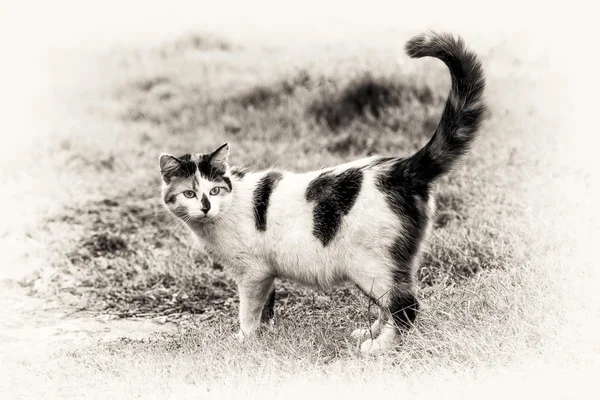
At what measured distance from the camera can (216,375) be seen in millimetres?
4387

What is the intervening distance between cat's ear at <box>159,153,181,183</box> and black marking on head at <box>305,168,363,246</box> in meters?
1.12

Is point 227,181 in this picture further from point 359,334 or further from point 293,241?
point 359,334

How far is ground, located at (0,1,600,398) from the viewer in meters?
4.17

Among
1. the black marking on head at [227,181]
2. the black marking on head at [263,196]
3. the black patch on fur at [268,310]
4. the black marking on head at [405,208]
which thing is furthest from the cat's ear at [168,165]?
the black marking on head at [405,208]

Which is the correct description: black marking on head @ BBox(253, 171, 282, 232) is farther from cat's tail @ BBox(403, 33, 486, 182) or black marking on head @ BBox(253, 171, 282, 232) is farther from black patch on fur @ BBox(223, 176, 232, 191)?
cat's tail @ BBox(403, 33, 486, 182)

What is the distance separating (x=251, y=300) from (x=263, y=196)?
2.70 ft

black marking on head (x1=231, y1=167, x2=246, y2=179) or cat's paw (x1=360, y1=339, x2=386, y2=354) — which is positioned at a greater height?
black marking on head (x1=231, y1=167, x2=246, y2=179)

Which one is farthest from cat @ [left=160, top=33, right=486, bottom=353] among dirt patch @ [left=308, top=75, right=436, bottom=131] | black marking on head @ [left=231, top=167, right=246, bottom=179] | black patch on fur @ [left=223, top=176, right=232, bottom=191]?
dirt patch @ [left=308, top=75, right=436, bottom=131]

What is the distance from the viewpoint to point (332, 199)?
Result: 15.8 feet

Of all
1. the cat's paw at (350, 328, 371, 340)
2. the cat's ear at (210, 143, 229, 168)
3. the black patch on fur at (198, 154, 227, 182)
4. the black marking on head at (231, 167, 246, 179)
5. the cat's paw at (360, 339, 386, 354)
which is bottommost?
the cat's paw at (350, 328, 371, 340)

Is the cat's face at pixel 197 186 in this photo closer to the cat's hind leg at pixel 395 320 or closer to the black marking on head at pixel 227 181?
the black marking on head at pixel 227 181

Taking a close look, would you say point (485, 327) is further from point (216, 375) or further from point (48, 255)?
point (48, 255)

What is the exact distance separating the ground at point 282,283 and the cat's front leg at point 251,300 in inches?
7.6

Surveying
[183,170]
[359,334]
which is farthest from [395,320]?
[183,170]
